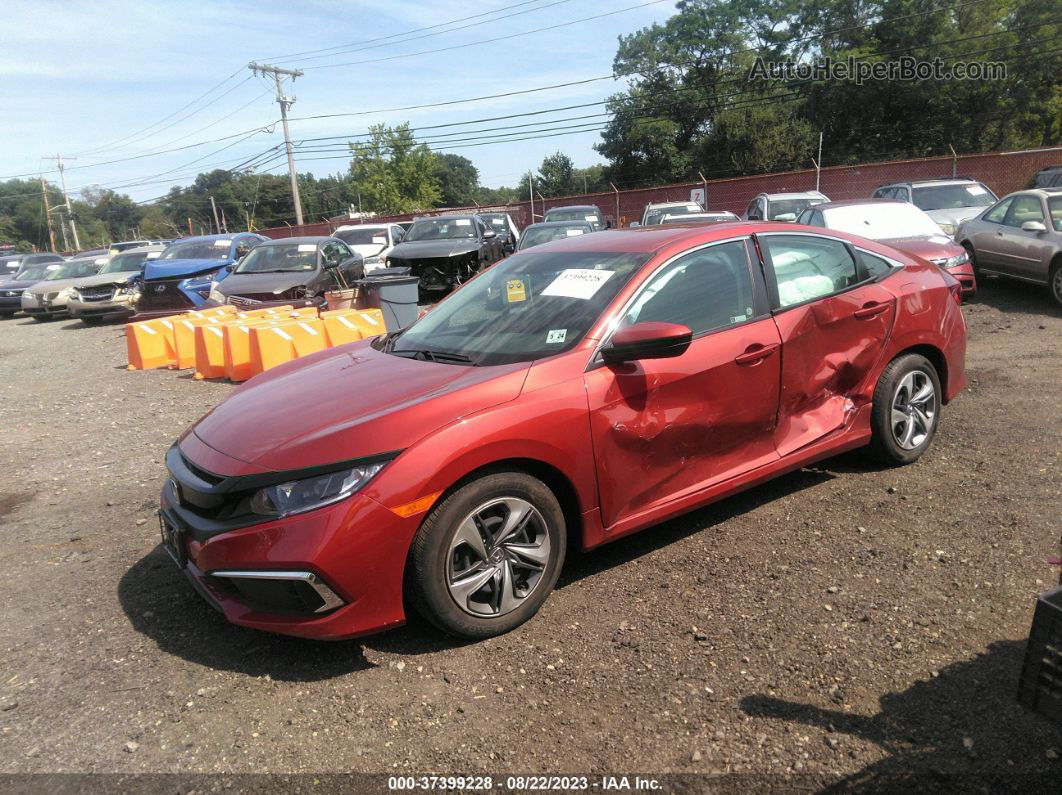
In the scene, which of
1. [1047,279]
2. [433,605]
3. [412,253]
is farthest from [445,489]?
[412,253]

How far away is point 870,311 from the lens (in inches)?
177

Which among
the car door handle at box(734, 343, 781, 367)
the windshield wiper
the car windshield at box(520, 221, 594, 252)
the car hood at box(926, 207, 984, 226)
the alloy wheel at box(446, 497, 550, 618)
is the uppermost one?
the car windshield at box(520, 221, 594, 252)

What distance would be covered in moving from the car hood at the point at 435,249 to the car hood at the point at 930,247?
24.6 ft

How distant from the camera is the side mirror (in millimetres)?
3359

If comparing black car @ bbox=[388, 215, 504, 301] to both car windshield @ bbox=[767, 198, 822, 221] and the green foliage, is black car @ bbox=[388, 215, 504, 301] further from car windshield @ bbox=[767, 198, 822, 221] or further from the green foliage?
the green foliage

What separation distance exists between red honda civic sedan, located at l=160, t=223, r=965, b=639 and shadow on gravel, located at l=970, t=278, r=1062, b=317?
6.52 metres

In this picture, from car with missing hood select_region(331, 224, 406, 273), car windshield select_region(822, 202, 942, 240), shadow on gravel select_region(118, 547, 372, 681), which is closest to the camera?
shadow on gravel select_region(118, 547, 372, 681)

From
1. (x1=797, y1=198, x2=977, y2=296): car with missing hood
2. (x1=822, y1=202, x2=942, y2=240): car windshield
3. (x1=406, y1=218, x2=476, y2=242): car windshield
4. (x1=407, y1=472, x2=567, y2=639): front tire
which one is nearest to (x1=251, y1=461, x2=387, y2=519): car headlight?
(x1=407, y1=472, x2=567, y2=639): front tire

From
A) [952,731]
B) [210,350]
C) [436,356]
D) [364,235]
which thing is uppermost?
[364,235]

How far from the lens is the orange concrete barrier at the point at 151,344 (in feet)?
33.8

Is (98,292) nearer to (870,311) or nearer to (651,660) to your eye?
(870,311)

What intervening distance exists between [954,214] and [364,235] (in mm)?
13504

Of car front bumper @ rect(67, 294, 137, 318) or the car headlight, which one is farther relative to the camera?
car front bumper @ rect(67, 294, 137, 318)

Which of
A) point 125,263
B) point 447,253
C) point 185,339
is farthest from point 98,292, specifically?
point 185,339
